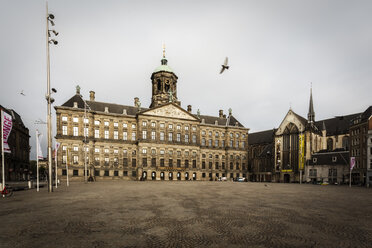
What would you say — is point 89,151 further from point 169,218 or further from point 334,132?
point 334,132

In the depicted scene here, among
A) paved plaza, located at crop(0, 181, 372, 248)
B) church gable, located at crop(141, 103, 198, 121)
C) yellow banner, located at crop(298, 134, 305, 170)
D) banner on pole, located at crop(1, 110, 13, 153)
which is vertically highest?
church gable, located at crop(141, 103, 198, 121)

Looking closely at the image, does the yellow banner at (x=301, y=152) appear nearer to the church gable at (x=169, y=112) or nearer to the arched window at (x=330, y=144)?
the arched window at (x=330, y=144)

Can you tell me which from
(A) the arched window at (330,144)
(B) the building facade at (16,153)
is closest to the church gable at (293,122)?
(A) the arched window at (330,144)

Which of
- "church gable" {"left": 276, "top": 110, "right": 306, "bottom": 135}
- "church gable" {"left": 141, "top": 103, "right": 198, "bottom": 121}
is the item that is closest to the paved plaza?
"church gable" {"left": 141, "top": 103, "right": 198, "bottom": 121}

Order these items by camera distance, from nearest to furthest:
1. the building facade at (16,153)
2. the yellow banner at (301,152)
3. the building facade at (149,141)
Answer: the building facade at (16,153)
the building facade at (149,141)
the yellow banner at (301,152)

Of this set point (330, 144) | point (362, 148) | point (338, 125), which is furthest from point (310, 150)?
point (362, 148)

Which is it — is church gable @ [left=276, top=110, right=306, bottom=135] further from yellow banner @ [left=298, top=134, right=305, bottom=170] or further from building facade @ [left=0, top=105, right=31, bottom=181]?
building facade @ [left=0, top=105, right=31, bottom=181]

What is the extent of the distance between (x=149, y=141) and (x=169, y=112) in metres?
10.0

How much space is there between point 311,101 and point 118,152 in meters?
63.2

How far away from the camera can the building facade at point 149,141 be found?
5331 centimetres

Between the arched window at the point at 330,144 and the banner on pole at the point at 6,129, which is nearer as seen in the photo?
the banner on pole at the point at 6,129

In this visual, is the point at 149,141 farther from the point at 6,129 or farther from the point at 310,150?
the point at 310,150

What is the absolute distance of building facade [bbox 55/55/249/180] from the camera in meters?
53.3

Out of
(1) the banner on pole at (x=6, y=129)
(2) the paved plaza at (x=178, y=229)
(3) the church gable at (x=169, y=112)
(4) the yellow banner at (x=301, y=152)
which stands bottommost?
(4) the yellow banner at (x=301, y=152)
